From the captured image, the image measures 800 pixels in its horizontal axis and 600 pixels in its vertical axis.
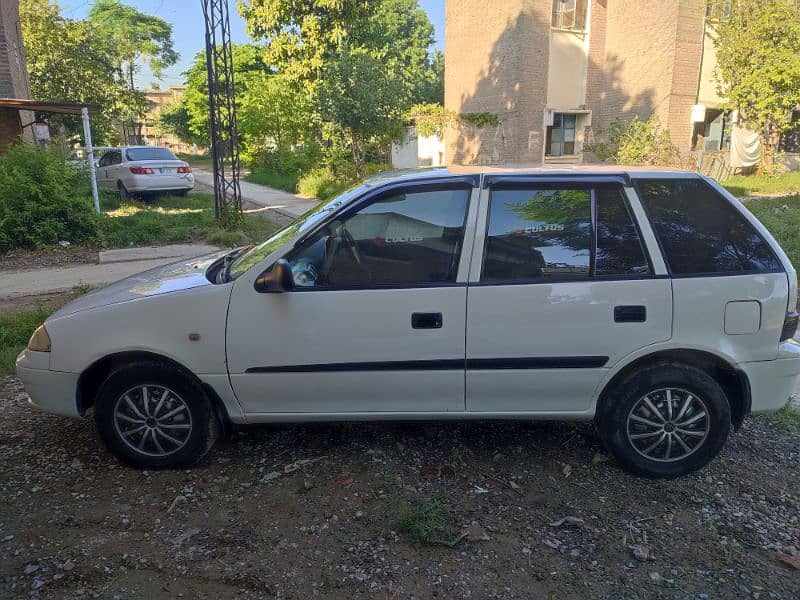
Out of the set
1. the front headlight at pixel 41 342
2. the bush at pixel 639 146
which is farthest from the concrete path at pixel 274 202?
the front headlight at pixel 41 342

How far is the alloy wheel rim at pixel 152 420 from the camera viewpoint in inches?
139

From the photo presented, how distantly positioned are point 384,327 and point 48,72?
31.8 metres

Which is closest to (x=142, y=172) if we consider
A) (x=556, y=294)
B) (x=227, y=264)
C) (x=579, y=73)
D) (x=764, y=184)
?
(x=227, y=264)

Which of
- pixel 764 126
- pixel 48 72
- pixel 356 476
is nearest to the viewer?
pixel 356 476

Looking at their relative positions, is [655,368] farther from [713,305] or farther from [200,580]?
[200,580]

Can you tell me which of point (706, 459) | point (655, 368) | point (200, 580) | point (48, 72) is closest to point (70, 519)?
point (200, 580)

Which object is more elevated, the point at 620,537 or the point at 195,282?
the point at 195,282

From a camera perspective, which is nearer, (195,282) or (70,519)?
(70,519)

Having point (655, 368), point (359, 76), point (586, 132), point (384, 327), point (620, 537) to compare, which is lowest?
point (620, 537)

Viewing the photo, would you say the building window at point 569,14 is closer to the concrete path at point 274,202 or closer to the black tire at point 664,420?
the concrete path at point 274,202

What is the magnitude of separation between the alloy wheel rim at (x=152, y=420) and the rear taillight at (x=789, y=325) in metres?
3.43

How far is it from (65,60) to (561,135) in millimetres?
23157

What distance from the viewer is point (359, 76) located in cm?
1780

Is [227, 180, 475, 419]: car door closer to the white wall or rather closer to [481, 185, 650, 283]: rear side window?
[481, 185, 650, 283]: rear side window
